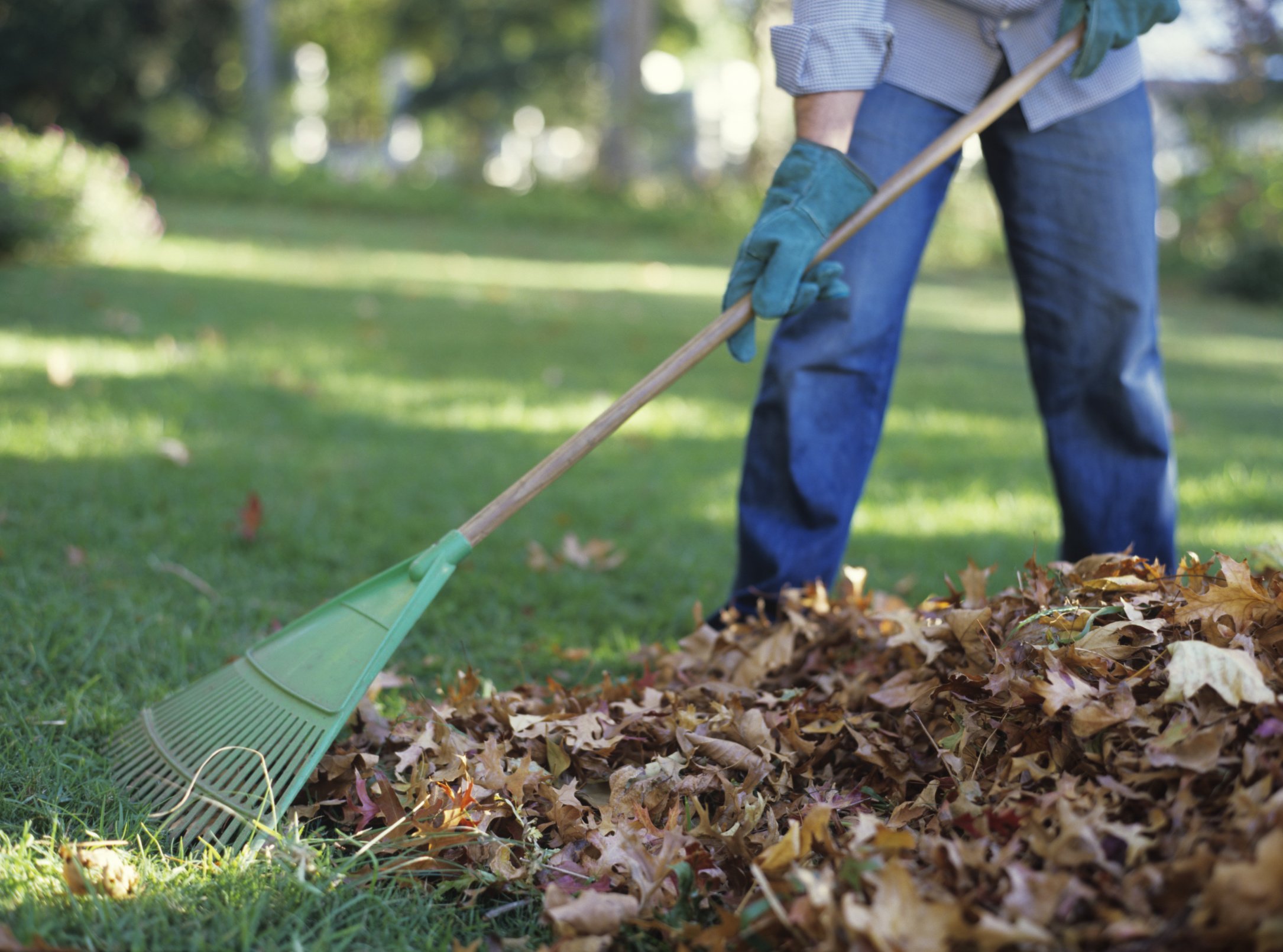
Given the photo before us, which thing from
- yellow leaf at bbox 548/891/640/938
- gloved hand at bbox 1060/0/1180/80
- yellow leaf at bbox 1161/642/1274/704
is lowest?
yellow leaf at bbox 548/891/640/938

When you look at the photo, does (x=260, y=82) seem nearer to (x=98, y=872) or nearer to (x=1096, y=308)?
(x=1096, y=308)

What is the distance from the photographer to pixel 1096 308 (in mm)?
2350

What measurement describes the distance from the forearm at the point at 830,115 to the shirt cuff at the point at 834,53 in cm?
2

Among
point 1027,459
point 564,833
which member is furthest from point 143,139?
point 564,833

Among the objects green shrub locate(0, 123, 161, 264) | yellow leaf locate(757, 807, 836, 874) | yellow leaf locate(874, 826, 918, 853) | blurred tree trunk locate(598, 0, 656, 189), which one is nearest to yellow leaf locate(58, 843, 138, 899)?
yellow leaf locate(757, 807, 836, 874)

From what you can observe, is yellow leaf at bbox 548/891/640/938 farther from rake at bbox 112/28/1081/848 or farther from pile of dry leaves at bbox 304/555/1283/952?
rake at bbox 112/28/1081/848

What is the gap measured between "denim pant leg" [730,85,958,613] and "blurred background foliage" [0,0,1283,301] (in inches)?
130

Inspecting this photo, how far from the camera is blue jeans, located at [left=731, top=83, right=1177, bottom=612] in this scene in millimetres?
2297

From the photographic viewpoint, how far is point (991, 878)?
1333mm

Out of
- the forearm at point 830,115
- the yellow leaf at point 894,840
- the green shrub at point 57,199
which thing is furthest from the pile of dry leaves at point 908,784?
the green shrub at point 57,199

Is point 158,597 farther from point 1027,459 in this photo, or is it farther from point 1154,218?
point 1027,459

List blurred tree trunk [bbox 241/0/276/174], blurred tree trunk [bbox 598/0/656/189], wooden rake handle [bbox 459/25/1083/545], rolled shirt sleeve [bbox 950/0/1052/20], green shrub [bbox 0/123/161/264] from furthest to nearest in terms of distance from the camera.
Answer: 1. blurred tree trunk [bbox 241/0/276/174]
2. blurred tree trunk [bbox 598/0/656/189]
3. green shrub [bbox 0/123/161/264]
4. rolled shirt sleeve [bbox 950/0/1052/20]
5. wooden rake handle [bbox 459/25/1083/545]

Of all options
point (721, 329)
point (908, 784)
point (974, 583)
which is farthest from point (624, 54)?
point (908, 784)

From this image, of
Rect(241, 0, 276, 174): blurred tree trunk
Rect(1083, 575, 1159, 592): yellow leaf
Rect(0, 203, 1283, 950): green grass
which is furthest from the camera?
Rect(241, 0, 276, 174): blurred tree trunk
